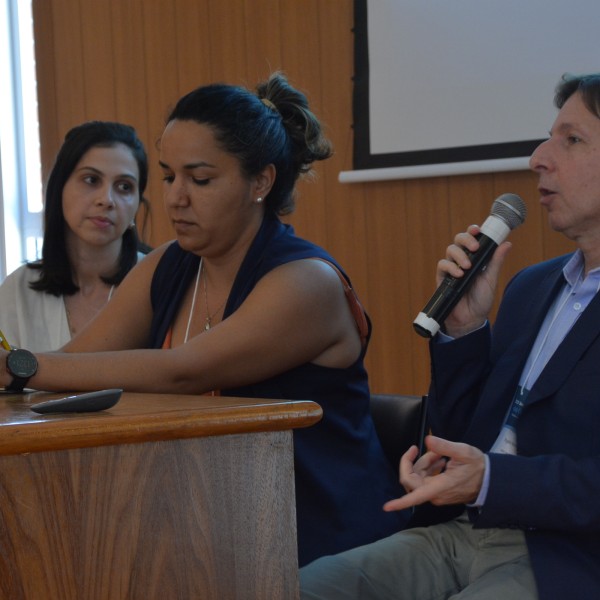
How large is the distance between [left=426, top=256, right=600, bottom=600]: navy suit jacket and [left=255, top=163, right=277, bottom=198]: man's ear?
586 mm

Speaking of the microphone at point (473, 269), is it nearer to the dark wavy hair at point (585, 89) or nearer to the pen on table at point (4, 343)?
the dark wavy hair at point (585, 89)

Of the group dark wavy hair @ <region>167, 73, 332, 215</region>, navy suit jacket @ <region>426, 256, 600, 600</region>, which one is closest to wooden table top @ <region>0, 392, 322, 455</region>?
navy suit jacket @ <region>426, 256, 600, 600</region>

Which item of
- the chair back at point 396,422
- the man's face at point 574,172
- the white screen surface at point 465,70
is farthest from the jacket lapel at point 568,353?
the white screen surface at point 465,70

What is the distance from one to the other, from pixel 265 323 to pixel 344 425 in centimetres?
26

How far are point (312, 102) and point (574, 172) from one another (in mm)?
2581

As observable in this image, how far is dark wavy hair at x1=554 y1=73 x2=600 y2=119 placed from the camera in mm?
1621

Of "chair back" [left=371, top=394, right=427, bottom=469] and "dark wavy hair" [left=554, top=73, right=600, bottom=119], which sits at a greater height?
"dark wavy hair" [left=554, top=73, right=600, bottom=119]

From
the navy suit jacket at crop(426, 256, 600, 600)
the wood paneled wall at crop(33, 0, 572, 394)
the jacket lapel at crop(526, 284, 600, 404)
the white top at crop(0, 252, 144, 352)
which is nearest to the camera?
the navy suit jacket at crop(426, 256, 600, 600)

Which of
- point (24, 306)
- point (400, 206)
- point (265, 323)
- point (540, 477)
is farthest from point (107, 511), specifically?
point (400, 206)

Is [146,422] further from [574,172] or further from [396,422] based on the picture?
[396,422]

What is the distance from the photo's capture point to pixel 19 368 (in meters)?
1.67

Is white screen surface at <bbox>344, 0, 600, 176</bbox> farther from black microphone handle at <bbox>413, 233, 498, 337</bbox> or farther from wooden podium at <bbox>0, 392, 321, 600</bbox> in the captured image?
wooden podium at <bbox>0, 392, 321, 600</bbox>

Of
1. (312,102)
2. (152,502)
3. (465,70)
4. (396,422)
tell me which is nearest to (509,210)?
(396,422)

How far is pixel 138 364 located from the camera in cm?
174
